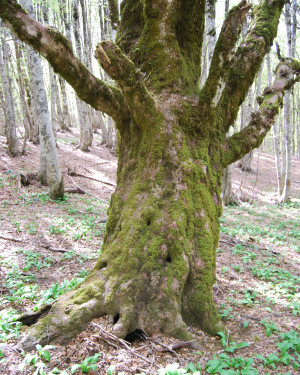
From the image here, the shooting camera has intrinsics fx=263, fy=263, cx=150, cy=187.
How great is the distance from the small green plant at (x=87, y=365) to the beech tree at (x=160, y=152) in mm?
435

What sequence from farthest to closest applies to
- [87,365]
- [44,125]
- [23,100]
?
[23,100] < [44,125] < [87,365]

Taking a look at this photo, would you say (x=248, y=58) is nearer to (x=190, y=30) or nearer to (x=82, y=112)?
(x=190, y=30)

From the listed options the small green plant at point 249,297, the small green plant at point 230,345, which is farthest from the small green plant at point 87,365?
the small green plant at point 249,297

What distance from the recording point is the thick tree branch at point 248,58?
405 cm

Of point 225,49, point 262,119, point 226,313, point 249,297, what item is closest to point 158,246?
point 226,313

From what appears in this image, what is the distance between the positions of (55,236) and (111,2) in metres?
6.13

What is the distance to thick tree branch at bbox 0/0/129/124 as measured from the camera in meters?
2.79

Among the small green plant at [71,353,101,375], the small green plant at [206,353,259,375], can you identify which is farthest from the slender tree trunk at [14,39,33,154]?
the small green plant at [206,353,259,375]

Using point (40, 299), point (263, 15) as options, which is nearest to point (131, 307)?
point (40, 299)

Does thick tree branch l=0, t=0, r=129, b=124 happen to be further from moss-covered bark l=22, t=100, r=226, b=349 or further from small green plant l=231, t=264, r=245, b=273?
small green plant l=231, t=264, r=245, b=273

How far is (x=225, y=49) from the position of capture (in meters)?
3.39

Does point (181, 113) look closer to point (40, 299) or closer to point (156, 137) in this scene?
point (156, 137)

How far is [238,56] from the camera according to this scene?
13.4ft

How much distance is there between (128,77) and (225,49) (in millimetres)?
1450
